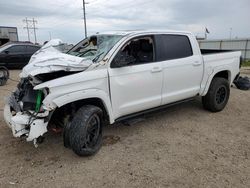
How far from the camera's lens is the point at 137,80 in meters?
4.24

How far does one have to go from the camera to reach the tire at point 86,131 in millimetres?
3512

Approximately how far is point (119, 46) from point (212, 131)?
2.38 meters

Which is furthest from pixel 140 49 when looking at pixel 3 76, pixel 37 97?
pixel 3 76

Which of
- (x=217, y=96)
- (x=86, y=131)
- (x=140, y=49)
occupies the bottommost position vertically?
(x=217, y=96)

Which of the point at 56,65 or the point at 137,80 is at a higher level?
the point at 56,65

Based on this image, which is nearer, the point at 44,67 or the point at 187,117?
the point at 44,67

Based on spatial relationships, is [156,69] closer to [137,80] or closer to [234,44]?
[137,80]

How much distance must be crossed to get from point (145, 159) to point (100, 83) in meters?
1.29

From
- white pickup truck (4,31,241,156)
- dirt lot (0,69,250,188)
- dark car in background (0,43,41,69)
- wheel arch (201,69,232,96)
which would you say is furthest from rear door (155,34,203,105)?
dark car in background (0,43,41,69)

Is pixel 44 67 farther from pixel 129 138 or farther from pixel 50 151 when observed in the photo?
pixel 129 138

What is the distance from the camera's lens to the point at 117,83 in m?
3.99

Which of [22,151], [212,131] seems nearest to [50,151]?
[22,151]

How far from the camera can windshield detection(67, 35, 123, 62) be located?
412 centimetres

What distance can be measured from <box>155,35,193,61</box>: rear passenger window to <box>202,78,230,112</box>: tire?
1050mm
